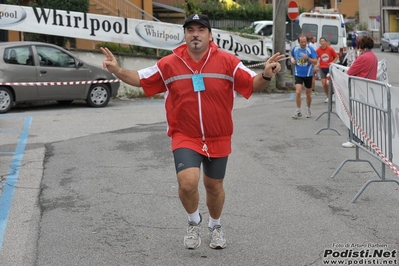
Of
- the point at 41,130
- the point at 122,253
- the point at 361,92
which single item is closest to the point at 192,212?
the point at 122,253

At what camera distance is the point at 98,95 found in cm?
1891

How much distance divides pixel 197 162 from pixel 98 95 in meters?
13.3

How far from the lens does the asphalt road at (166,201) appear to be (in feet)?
20.1

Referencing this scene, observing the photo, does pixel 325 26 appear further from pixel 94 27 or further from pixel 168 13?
pixel 168 13

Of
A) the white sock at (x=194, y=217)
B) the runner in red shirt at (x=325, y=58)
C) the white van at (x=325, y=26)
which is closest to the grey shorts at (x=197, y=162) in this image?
the white sock at (x=194, y=217)

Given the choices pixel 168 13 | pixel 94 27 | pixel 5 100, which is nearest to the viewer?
pixel 5 100

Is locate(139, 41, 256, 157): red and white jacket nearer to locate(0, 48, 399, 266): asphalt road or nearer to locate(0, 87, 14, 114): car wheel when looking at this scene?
locate(0, 48, 399, 266): asphalt road

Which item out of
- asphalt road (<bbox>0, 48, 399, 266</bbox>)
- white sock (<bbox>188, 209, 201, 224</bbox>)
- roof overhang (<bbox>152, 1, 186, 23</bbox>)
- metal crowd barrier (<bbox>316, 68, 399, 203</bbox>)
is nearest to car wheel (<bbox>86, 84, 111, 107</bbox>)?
asphalt road (<bbox>0, 48, 399, 266</bbox>)

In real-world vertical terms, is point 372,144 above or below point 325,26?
below

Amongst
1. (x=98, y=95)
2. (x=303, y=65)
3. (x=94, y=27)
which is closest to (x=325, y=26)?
(x=94, y=27)

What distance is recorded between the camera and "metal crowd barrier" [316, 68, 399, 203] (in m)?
7.60

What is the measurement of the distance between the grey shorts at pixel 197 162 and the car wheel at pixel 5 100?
467 inches

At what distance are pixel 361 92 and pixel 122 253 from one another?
4.10 metres

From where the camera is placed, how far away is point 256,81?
5988 millimetres
